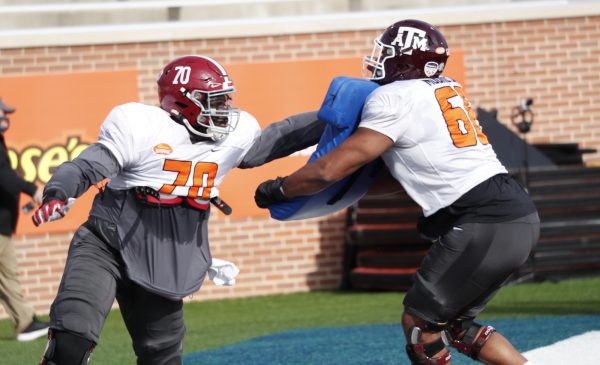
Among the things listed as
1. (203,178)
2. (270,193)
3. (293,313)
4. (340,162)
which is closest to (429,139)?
(340,162)

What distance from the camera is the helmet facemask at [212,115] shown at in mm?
5805

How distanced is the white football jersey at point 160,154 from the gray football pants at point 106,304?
14.3 inches

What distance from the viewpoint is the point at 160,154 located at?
569 cm

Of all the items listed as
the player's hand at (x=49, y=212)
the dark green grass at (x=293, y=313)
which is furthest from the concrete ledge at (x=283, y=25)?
the player's hand at (x=49, y=212)

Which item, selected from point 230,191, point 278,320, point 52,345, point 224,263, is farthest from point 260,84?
point 52,345

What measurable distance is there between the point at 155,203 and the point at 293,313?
5.71m

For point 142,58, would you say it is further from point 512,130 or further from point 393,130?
point 393,130

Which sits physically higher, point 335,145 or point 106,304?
point 335,145

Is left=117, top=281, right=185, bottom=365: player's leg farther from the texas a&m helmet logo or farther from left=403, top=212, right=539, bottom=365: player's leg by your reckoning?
the texas a&m helmet logo

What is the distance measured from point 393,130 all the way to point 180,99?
1.12 meters

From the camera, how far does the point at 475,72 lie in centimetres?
1325

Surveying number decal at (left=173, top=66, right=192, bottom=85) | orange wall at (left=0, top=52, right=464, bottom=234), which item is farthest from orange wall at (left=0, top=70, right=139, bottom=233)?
number decal at (left=173, top=66, right=192, bottom=85)

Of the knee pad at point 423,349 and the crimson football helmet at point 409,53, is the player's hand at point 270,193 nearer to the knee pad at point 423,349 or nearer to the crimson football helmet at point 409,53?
the crimson football helmet at point 409,53

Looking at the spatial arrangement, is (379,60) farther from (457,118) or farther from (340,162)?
(340,162)
